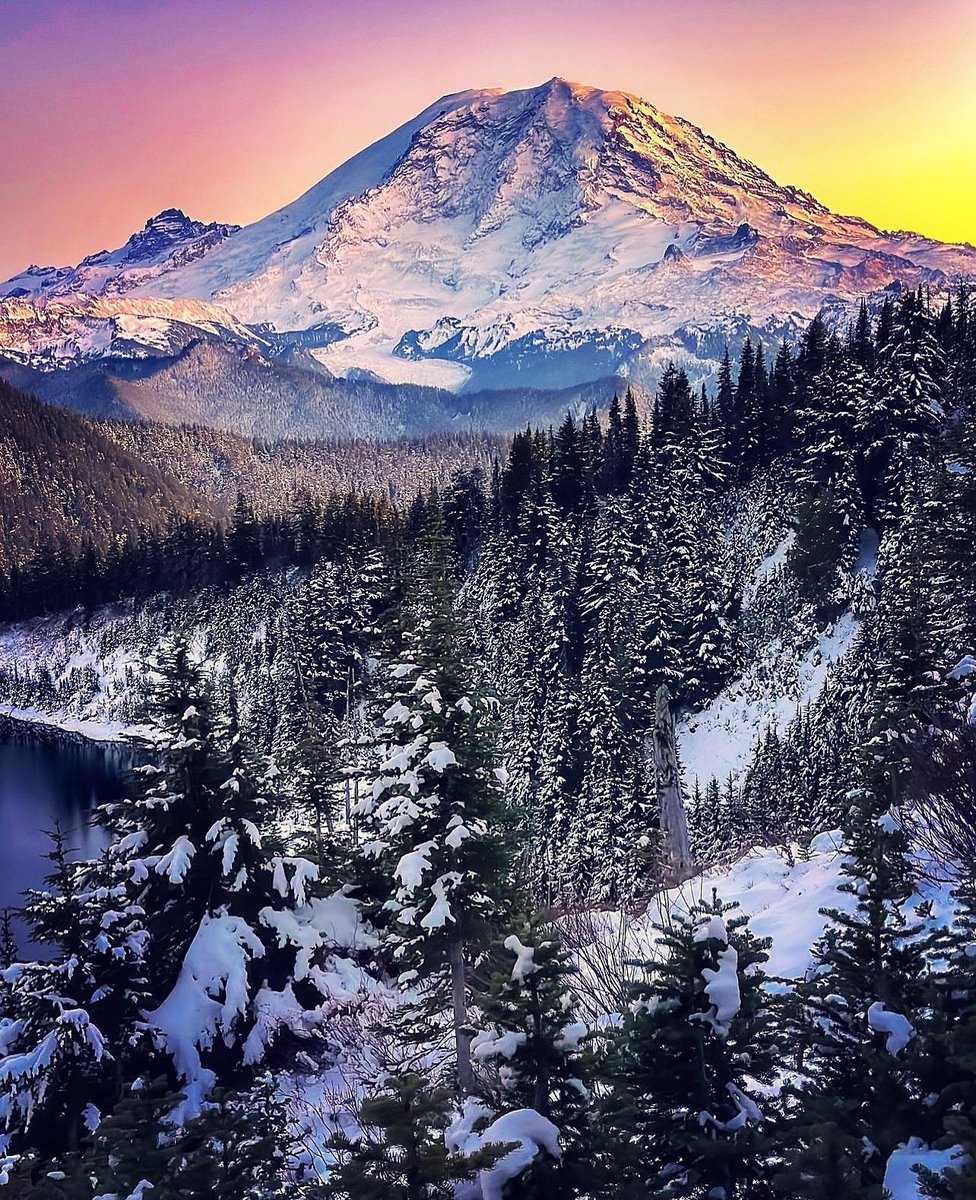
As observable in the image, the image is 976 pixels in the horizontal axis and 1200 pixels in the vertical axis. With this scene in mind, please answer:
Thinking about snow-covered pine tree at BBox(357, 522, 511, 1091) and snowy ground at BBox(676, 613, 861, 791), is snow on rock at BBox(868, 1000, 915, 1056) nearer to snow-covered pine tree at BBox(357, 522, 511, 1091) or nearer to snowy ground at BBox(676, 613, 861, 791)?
snow-covered pine tree at BBox(357, 522, 511, 1091)

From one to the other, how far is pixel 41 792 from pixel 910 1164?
266 feet

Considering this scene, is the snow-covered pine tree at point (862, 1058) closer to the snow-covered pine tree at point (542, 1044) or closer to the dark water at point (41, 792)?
the snow-covered pine tree at point (542, 1044)

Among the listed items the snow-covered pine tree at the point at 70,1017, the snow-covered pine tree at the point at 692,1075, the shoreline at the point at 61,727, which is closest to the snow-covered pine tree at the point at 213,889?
the snow-covered pine tree at the point at 70,1017

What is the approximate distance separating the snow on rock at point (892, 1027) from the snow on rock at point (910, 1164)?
0.64 m

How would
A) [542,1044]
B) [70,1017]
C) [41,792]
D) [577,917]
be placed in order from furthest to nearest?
1. [41,792]
2. [577,917]
3. [70,1017]
4. [542,1044]

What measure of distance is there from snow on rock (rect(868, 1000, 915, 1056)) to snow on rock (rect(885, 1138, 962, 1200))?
64 centimetres

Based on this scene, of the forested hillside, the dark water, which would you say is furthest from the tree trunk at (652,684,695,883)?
the dark water

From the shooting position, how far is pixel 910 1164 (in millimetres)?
5750

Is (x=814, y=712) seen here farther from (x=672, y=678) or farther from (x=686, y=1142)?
(x=686, y=1142)

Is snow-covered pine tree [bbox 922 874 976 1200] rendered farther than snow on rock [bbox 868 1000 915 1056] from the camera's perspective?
No

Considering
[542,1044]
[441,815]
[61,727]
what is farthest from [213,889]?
[61,727]

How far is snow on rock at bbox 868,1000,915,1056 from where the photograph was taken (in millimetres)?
6527

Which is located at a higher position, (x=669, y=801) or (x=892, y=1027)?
(x=892, y=1027)

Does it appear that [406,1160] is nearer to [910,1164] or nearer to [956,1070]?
[910,1164]
